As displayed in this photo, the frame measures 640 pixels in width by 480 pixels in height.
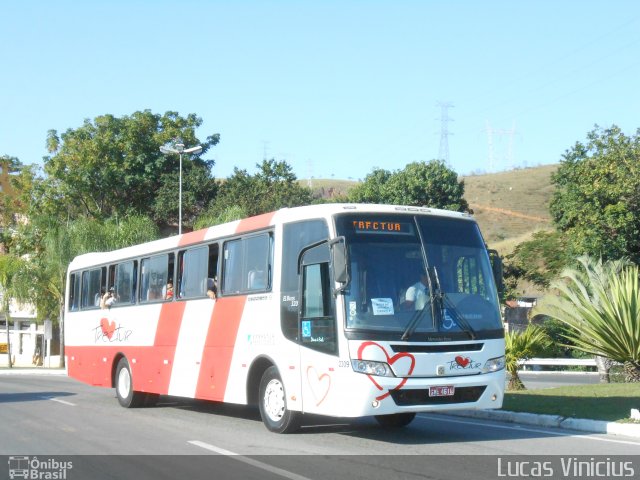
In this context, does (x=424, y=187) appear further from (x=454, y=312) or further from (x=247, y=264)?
(x=454, y=312)

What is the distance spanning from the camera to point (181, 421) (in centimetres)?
1499

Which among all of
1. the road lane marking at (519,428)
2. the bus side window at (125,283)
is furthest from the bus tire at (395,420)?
the bus side window at (125,283)

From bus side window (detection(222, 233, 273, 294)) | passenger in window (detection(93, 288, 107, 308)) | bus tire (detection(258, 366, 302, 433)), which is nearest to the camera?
bus tire (detection(258, 366, 302, 433))

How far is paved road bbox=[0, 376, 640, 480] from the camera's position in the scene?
375 inches

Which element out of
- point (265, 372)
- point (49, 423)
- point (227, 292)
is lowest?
point (49, 423)

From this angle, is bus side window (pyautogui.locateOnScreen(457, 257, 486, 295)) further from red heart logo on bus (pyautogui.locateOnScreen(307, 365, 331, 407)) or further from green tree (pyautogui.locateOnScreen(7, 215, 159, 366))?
green tree (pyautogui.locateOnScreen(7, 215, 159, 366))

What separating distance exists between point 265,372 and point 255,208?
122ft

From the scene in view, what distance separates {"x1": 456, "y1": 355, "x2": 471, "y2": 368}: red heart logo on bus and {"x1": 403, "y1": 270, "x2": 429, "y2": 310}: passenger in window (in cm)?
84

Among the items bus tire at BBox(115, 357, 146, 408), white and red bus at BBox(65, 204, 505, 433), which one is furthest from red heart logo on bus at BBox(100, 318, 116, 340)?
white and red bus at BBox(65, 204, 505, 433)

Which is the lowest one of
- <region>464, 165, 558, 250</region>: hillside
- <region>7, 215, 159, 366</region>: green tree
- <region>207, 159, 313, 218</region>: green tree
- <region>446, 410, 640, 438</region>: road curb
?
<region>446, 410, 640, 438</region>: road curb

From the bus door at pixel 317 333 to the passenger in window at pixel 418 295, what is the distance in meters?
0.99

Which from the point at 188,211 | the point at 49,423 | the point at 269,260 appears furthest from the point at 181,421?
the point at 188,211

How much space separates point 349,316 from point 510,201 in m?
95.7

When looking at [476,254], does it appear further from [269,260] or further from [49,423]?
[49,423]
